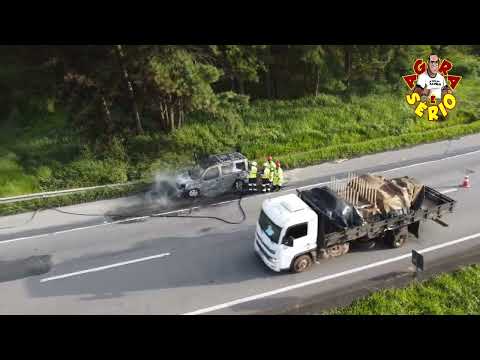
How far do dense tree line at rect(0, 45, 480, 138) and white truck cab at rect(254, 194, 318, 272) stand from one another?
7935mm

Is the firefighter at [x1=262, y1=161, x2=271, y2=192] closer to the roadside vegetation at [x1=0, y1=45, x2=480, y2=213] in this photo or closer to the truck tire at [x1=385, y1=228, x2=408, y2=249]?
the roadside vegetation at [x1=0, y1=45, x2=480, y2=213]

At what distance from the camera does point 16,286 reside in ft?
47.6

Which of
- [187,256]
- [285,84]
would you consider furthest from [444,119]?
[187,256]

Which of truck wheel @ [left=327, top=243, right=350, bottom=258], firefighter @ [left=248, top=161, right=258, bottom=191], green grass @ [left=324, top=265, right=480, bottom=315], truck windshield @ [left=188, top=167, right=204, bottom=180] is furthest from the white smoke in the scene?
green grass @ [left=324, top=265, right=480, bottom=315]

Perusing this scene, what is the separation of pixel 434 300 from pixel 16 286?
12979 millimetres

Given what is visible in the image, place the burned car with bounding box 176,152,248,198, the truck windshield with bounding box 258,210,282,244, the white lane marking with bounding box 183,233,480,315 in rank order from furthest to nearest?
the burned car with bounding box 176,152,248,198
the truck windshield with bounding box 258,210,282,244
the white lane marking with bounding box 183,233,480,315

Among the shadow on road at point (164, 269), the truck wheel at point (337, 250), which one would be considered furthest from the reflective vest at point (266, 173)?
the truck wheel at point (337, 250)

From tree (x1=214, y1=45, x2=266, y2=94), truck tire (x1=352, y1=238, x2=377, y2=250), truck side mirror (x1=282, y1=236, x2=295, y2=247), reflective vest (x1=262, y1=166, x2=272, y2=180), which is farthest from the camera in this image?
tree (x1=214, y1=45, x2=266, y2=94)

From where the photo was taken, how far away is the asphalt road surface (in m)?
13.8

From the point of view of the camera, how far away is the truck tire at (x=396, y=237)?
51.0ft

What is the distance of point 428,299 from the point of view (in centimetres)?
1352

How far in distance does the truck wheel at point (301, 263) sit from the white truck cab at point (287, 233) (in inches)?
Result: 1.4
